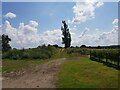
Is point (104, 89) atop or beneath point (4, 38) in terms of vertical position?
beneath

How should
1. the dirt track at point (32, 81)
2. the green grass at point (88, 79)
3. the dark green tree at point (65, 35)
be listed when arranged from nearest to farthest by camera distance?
the green grass at point (88, 79) < the dirt track at point (32, 81) < the dark green tree at point (65, 35)

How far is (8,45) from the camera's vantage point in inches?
2451

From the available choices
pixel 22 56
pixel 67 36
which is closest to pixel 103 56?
pixel 22 56

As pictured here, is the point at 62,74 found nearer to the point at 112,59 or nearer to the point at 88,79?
the point at 88,79

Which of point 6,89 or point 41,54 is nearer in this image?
point 6,89

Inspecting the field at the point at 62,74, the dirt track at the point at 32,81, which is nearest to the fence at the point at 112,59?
the field at the point at 62,74

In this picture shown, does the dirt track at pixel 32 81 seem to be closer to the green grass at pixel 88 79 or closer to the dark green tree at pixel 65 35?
the green grass at pixel 88 79

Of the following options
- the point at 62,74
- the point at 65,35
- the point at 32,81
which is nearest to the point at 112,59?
the point at 62,74

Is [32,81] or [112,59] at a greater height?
[112,59]

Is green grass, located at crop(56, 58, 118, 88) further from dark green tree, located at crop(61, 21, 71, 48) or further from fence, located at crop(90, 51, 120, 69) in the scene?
dark green tree, located at crop(61, 21, 71, 48)

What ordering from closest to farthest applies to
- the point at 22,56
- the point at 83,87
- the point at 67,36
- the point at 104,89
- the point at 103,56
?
the point at 104,89
the point at 83,87
the point at 103,56
the point at 22,56
the point at 67,36

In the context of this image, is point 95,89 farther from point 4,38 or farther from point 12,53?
point 4,38

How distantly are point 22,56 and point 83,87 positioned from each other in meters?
26.1

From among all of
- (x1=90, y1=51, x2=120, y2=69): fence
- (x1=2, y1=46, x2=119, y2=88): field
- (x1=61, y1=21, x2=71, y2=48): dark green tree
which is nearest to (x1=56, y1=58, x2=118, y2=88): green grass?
(x1=2, y1=46, x2=119, y2=88): field
